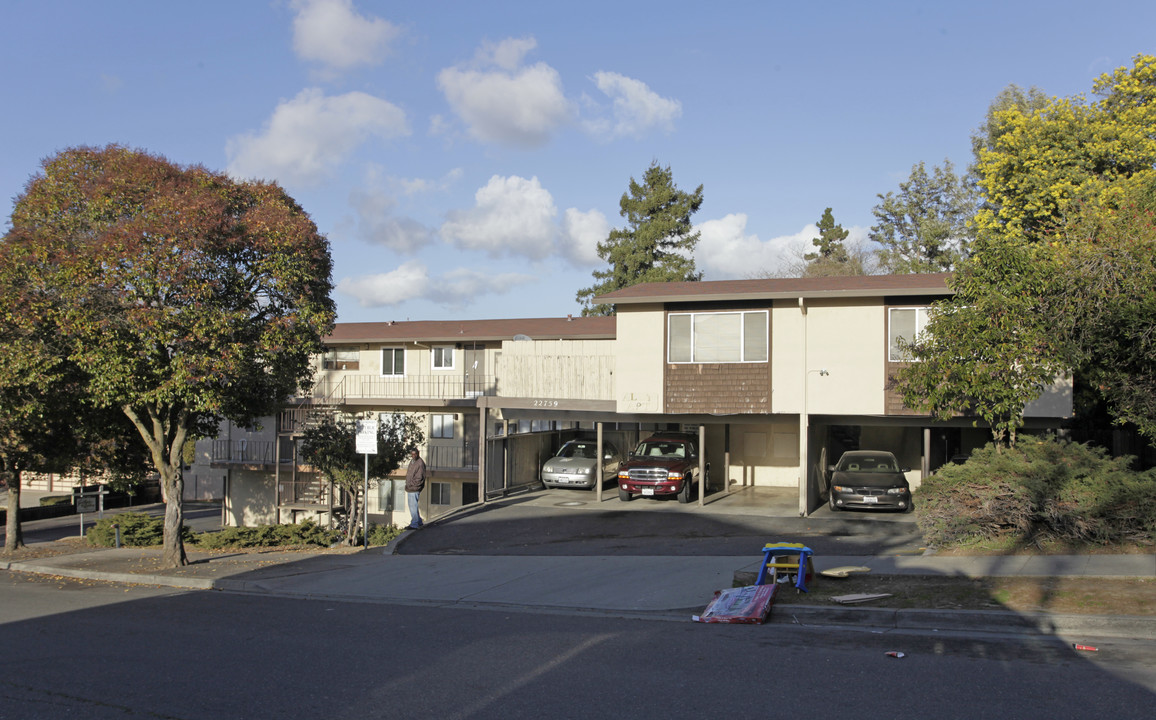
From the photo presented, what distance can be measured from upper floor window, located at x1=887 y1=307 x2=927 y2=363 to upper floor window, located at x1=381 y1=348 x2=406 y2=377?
18.4 metres

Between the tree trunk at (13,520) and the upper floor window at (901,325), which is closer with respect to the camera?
the upper floor window at (901,325)

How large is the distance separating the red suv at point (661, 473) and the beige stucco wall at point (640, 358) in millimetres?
1841

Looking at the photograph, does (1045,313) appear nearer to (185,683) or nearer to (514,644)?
(514,644)

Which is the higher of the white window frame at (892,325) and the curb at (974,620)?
the white window frame at (892,325)

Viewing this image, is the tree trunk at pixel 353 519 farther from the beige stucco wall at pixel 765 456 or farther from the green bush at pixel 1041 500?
the green bush at pixel 1041 500

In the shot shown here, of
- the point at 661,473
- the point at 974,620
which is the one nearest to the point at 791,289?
the point at 661,473

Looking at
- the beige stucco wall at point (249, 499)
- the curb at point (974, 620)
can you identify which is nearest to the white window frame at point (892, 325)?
the curb at point (974, 620)

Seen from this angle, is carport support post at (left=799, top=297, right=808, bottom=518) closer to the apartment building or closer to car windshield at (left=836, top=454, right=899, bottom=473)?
the apartment building

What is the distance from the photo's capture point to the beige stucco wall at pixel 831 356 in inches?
745

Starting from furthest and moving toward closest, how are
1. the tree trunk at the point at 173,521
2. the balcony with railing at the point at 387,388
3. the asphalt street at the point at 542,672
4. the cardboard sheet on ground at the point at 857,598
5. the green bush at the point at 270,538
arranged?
the balcony with railing at the point at 387,388, the green bush at the point at 270,538, the tree trunk at the point at 173,521, the cardboard sheet on ground at the point at 857,598, the asphalt street at the point at 542,672

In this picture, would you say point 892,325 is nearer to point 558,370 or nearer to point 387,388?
point 558,370

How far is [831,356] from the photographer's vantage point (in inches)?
757

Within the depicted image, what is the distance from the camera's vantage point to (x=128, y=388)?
14.2 m

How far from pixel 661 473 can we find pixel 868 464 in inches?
193
